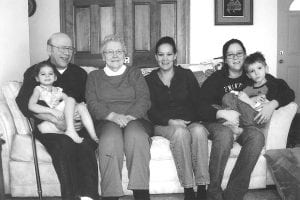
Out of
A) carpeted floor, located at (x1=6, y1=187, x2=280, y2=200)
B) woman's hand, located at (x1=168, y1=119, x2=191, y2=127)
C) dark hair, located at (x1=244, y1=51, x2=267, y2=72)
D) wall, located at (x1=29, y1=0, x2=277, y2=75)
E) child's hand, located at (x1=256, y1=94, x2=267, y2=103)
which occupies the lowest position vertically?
carpeted floor, located at (x1=6, y1=187, x2=280, y2=200)

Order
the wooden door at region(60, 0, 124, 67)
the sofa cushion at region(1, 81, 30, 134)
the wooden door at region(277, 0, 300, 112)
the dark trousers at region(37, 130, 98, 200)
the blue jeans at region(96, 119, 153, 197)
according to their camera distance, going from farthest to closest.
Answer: the wooden door at region(277, 0, 300, 112) < the wooden door at region(60, 0, 124, 67) < the sofa cushion at region(1, 81, 30, 134) < the blue jeans at region(96, 119, 153, 197) < the dark trousers at region(37, 130, 98, 200)

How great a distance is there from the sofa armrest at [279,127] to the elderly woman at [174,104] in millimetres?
517

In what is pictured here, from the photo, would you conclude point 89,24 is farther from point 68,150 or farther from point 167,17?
point 68,150

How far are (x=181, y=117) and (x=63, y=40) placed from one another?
1.08 m

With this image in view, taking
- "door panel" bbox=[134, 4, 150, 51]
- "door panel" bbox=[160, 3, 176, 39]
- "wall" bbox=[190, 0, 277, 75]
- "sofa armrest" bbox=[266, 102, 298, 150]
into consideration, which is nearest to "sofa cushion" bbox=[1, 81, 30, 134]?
"sofa armrest" bbox=[266, 102, 298, 150]

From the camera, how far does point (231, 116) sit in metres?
2.78

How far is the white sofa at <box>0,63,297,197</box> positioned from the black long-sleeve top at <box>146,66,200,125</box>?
24 centimetres

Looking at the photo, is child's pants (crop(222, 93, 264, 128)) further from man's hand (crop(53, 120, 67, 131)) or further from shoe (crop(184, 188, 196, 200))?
man's hand (crop(53, 120, 67, 131))

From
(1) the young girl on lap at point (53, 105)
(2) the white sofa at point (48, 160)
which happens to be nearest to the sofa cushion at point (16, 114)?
(2) the white sofa at point (48, 160)

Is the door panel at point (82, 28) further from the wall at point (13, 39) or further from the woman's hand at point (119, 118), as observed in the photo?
the woman's hand at point (119, 118)

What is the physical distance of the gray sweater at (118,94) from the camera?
2.86 meters

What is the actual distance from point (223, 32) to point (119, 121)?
2851mm

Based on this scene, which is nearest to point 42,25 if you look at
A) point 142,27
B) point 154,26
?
point 142,27

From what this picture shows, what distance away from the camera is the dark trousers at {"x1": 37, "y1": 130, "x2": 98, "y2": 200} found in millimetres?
2367
